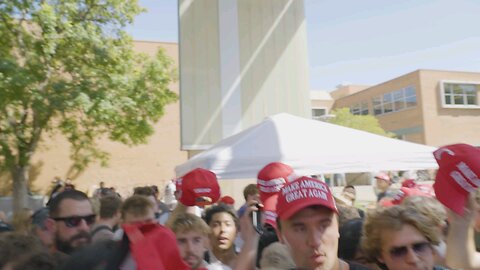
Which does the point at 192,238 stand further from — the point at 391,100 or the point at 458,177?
the point at 391,100

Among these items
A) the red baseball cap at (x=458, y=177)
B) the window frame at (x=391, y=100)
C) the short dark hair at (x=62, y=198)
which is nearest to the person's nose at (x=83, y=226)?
the short dark hair at (x=62, y=198)

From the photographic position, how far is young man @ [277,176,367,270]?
6.77ft

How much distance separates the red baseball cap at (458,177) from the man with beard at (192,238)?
1.79 meters

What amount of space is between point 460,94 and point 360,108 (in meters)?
11.1

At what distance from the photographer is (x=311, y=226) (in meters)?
2.10

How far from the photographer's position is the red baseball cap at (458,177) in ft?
6.98

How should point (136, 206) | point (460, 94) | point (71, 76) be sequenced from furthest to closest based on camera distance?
point (460, 94)
point (71, 76)
point (136, 206)

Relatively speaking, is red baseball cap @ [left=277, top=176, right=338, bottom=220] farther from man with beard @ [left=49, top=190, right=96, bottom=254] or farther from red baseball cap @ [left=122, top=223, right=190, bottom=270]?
man with beard @ [left=49, top=190, right=96, bottom=254]

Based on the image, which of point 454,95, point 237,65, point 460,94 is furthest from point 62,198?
point 460,94

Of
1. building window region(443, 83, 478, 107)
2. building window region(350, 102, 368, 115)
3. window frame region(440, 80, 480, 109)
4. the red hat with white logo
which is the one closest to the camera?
the red hat with white logo

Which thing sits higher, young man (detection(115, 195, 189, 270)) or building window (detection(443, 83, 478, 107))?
building window (detection(443, 83, 478, 107))

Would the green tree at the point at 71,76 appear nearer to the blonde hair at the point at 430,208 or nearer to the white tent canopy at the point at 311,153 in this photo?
the white tent canopy at the point at 311,153

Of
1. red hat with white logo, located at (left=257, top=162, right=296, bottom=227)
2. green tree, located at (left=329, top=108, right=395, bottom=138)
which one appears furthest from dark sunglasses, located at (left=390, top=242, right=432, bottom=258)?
green tree, located at (left=329, top=108, right=395, bottom=138)

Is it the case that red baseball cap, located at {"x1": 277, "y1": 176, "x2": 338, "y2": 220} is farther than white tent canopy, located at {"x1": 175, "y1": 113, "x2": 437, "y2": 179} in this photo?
No
